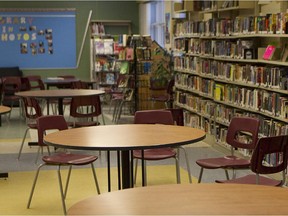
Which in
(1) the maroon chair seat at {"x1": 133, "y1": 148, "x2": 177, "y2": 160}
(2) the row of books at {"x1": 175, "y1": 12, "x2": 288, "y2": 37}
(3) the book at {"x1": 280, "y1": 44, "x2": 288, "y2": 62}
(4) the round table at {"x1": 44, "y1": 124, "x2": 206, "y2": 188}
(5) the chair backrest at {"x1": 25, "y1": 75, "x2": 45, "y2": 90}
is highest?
(2) the row of books at {"x1": 175, "y1": 12, "x2": 288, "y2": 37}

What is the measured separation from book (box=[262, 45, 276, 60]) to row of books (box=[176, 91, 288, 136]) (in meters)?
0.72

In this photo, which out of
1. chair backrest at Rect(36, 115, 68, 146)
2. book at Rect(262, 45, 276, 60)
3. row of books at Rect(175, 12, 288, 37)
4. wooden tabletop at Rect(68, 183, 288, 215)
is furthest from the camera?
book at Rect(262, 45, 276, 60)

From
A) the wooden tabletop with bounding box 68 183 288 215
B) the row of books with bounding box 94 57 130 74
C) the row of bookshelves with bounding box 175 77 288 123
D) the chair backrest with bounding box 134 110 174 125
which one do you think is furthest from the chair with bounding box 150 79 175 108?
the wooden tabletop with bounding box 68 183 288 215

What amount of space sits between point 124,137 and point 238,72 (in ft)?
11.5

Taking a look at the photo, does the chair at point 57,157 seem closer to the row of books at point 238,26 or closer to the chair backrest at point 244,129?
the chair backrest at point 244,129

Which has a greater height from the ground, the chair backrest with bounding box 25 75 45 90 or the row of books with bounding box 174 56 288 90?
the row of books with bounding box 174 56 288 90

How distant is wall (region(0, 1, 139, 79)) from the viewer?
14.9 metres

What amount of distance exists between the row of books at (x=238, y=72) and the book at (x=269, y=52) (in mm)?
116

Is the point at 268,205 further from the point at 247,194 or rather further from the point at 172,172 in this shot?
the point at 172,172

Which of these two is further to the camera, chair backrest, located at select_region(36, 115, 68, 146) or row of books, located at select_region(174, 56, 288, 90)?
row of books, located at select_region(174, 56, 288, 90)

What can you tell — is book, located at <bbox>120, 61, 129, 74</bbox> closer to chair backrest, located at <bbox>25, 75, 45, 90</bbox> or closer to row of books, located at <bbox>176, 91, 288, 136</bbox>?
chair backrest, located at <bbox>25, 75, 45, 90</bbox>

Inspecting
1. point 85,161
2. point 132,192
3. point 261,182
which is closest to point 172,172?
point 85,161

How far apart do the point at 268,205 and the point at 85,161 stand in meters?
2.72

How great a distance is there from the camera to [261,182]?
4.27m
